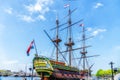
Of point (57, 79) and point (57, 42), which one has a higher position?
point (57, 42)

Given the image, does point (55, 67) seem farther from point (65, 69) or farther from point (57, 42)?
point (57, 42)

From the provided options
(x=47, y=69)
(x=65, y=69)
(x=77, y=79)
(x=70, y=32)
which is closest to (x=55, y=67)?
(x=47, y=69)

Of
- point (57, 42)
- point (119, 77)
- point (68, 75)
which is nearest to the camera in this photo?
point (119, 77)

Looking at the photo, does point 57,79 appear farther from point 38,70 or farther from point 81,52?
point 81,52

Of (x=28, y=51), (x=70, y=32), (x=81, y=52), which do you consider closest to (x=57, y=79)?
(x=28, y=51)

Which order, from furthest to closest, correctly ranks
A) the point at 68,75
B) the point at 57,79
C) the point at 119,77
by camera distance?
1. the point at 68,75
2. the point at 57,79
3. the point at 119,77

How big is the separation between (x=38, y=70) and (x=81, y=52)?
49.9 m

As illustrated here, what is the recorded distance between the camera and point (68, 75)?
50.9 m

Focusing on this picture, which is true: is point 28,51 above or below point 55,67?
above

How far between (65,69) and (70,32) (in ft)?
76.7

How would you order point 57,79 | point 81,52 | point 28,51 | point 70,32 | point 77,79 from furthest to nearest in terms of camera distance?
point 81,52 → point 70,32 → point 77,79 → point 57,79 → point 28,51

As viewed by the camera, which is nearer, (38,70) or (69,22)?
(38,70)

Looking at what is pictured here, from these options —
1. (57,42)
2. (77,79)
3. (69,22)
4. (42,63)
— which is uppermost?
(69,22)

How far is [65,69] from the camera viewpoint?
4975cm
